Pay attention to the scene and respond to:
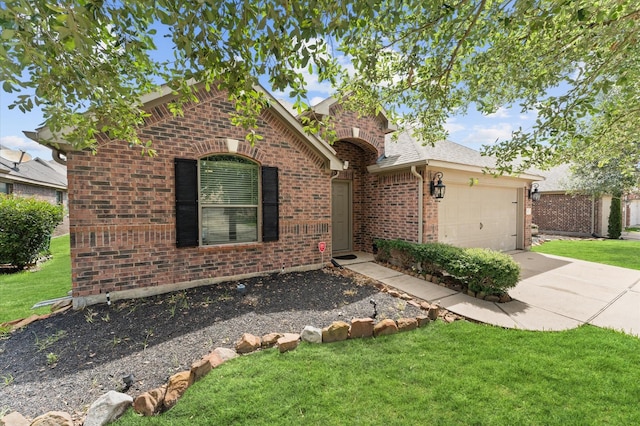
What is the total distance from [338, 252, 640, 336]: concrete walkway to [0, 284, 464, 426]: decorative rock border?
65 cm

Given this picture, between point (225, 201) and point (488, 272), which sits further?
point (225, 201)

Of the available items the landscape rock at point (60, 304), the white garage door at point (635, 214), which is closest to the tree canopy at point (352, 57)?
the landscape rock at point (60, 304)

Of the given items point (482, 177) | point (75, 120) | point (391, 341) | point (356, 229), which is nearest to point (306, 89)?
point (75, 120)

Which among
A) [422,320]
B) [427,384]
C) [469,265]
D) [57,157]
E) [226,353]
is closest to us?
[427,384]

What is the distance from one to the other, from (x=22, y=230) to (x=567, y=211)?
2540 cm

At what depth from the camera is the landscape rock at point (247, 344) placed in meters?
3.16

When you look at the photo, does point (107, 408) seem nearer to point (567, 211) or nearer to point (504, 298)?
point (504, 298)

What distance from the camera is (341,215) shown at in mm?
9188

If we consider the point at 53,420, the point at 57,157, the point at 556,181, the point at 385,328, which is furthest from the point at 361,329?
the point at 556,181

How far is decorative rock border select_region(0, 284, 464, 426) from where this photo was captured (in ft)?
7.16

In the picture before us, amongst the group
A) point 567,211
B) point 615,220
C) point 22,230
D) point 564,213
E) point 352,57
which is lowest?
point 615,220

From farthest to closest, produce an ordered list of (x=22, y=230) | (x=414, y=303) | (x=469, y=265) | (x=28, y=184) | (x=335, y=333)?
(x=28, y=184) → (x=22, y=230) → (x=469, y=265) → (x=414, y=303) → (x=335, y=333)

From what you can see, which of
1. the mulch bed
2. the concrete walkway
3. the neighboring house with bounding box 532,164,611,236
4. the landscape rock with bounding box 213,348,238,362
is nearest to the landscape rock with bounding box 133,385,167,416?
the mulch bed

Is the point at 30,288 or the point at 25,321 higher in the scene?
the point at 25,321
